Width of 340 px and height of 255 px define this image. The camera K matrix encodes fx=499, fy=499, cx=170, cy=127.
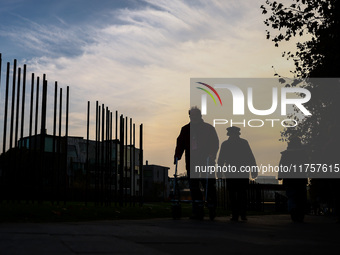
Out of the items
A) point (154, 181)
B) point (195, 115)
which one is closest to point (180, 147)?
point (195, 115)

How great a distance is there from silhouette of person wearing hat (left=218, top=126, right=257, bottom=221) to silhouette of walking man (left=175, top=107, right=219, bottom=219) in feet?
1.81

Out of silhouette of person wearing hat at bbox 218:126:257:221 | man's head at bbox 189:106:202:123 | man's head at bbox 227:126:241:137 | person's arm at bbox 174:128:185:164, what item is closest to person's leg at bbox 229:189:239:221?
silhouette of person wearing hat at bbox 218:126:257:221

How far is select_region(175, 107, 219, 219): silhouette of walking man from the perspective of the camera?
10.8 m

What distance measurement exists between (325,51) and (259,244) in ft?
47.9

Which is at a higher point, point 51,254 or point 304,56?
point 304,56

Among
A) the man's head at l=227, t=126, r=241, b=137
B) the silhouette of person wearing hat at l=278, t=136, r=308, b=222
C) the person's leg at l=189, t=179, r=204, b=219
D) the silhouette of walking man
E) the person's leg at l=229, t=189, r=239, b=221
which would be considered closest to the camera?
the person's leg at l=189, t=179, r=204, b=219

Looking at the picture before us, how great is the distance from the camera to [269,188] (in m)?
22.9

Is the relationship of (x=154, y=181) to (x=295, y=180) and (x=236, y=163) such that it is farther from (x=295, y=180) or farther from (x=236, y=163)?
(x=236, y=163)

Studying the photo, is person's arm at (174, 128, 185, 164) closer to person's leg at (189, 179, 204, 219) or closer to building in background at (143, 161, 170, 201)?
person's leg at (189, 179, 204, 219)

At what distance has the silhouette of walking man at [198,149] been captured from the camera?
35.6 feet

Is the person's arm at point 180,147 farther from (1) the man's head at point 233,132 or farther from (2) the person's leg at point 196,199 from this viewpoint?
(1) the man's head at point 233,132

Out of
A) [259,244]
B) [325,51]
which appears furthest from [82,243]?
[325,51]

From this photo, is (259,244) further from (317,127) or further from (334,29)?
(317,127)

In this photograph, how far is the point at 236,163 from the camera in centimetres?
1140
